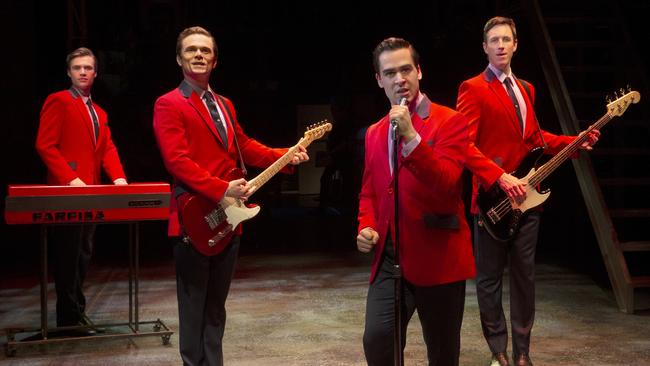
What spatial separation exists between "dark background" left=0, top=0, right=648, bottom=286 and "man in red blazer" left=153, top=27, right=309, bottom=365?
188 inches

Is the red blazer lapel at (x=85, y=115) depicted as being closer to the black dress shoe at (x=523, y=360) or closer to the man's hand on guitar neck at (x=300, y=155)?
the man's hand on guitar neck at (x=300, y=155)

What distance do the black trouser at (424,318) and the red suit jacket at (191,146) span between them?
105 centimetres

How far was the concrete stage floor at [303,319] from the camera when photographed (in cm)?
488

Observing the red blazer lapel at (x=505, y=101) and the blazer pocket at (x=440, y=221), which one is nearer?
the blazer pocket at (x=440, y=221)

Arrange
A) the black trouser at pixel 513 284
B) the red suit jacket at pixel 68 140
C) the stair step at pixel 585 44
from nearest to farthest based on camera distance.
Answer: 1. the black trouser at pixel 513 284
2. the red suit jacket at pixel 68 140
3. the stair step at pixel 585 44

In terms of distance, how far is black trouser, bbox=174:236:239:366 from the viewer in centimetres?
374

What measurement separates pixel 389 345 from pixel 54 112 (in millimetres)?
3318

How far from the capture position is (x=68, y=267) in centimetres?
539

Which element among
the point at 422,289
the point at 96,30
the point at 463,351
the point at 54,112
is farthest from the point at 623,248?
the point at 96,30

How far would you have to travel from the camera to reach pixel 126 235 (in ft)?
36.2

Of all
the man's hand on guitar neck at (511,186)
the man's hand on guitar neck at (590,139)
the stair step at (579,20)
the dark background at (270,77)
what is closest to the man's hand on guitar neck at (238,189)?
the man's hand on guitar neck at (511,186)

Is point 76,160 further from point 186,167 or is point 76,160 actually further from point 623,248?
point 623,248

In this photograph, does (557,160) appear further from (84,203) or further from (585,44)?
(585,44)

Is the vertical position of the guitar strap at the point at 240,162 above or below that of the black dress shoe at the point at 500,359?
above
